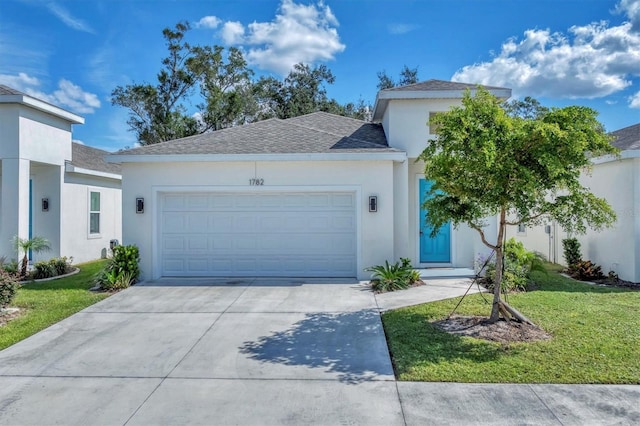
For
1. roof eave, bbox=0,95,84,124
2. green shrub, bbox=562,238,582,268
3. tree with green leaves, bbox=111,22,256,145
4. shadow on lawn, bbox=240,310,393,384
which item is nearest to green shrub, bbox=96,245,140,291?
shadow on lawn, bbox=240,310,393,384

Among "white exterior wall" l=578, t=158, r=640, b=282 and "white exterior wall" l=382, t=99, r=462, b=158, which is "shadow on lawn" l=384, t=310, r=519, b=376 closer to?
"white exterior wall" l=382, t=99, r=462, b=158

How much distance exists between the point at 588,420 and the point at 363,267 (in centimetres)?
685

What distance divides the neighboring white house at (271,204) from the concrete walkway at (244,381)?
3.14 meters

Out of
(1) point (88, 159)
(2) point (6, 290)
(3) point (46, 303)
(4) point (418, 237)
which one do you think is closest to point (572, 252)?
(4) point (418, 237)

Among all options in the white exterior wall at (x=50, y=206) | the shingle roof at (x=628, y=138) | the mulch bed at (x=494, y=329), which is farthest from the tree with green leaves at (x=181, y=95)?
the mulch bed at (x=494, y=329)

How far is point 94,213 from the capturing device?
595 inches

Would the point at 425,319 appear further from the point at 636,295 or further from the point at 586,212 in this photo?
the point at 636,295

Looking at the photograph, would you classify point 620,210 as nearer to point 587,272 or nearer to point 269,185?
point 587,272

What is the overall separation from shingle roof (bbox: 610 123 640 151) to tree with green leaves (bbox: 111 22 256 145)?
2005 cm

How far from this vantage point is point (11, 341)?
20.2 ft

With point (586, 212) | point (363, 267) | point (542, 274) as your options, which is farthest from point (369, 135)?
point (586, 212)

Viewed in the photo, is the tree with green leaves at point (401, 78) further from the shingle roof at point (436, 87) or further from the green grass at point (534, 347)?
the green grass at point (534, 347)

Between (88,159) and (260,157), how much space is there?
30.6 ft

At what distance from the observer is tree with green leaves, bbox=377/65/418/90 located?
30.0 metres
